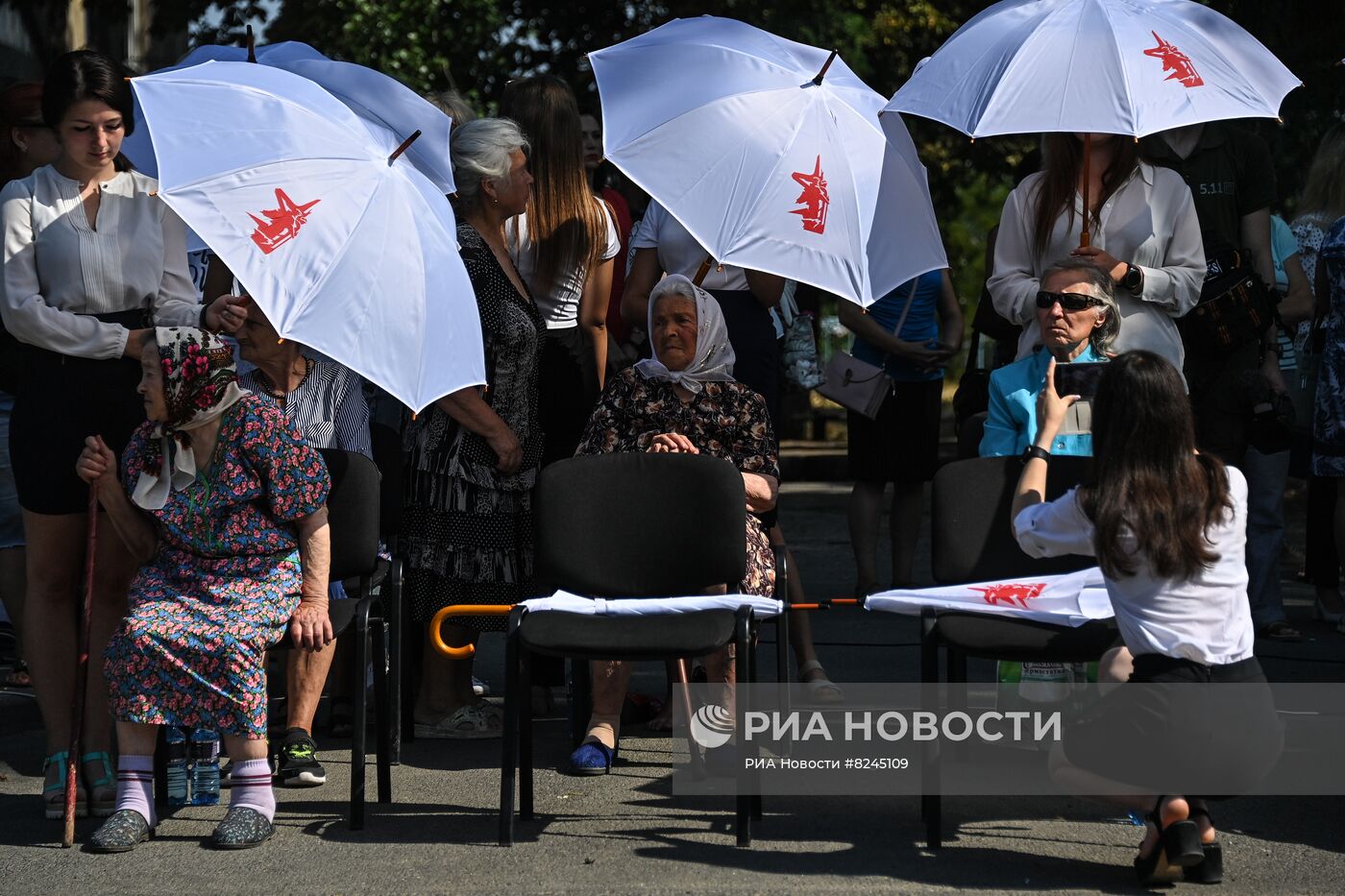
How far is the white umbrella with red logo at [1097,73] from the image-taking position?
532 cm

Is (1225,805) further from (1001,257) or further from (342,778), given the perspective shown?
(342,778)

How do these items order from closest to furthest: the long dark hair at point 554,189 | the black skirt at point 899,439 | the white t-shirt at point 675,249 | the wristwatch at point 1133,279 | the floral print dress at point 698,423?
the wristwatch at point 1133,279
the floral print dress at point 698,423
the long dark hair at point 554,189
the white t-shirt at point 675,249
the black skirt at point 899,439

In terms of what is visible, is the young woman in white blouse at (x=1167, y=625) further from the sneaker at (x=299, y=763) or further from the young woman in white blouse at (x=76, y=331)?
the young woman in white blouse at (x=76, y=331)

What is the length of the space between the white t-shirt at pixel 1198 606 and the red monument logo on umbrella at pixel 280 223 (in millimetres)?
2275

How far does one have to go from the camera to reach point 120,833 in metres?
4.85

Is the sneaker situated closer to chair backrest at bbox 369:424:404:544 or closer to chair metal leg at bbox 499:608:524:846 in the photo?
chair backrest at bbox 369:424:404:544

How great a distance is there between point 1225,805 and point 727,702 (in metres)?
1.59

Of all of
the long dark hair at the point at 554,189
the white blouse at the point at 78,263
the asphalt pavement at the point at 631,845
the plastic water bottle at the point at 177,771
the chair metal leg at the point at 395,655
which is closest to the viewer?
the asphalt pavement at the point at 631,845

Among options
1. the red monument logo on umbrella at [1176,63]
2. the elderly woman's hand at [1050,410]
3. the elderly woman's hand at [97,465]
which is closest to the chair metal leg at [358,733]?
the elderly woman's hand at [97,465]

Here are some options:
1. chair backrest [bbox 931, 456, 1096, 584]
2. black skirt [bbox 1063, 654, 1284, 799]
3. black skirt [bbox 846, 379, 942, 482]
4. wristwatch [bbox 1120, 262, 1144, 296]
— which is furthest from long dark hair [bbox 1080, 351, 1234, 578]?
black skirt [bbox 846, 379, 942, 482]

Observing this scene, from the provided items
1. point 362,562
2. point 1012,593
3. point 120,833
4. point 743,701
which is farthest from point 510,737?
point 1012,593

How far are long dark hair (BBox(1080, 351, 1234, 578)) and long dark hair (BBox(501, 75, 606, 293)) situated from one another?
7.81 ft

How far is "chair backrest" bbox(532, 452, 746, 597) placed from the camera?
5562 mm

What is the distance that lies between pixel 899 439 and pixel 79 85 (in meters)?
4.48
